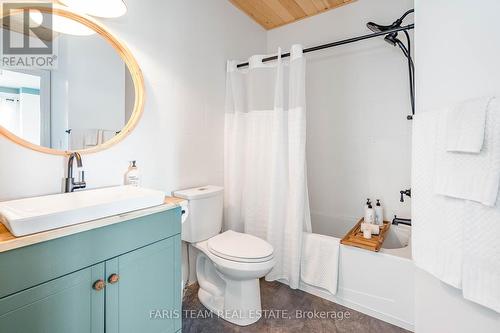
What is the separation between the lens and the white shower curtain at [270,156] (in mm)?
1914

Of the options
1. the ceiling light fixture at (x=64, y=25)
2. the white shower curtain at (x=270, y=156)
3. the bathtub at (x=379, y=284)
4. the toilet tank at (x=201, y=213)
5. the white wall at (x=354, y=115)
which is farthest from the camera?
the white wall at (x=354, y=115)

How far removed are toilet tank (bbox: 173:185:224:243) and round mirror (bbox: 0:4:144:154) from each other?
1.97 ft

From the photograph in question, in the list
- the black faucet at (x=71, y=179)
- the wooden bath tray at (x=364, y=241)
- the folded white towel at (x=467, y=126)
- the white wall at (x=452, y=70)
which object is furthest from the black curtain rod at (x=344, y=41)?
the black faucet at (x=71, y=179)

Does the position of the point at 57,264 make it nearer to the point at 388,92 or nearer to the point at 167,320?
the point at 167,320

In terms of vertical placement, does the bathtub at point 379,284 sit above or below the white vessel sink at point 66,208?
below

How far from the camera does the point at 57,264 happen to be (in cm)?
84

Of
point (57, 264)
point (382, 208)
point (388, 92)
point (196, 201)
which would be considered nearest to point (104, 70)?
point (196, 201)

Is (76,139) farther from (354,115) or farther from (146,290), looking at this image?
(354,115)

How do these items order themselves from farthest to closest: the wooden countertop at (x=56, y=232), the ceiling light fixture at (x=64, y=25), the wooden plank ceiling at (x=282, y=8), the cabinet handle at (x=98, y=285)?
the wooden plank ceiling at (x=282, y=8) < the ceiling light fixture at (x=64, y=25) < the cabinet handle at (x=98, y=285) < the wooden countertop at (x=56, y=232)

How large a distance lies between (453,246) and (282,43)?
2.44 m

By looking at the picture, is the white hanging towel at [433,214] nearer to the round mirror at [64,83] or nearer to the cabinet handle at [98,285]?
the cabinet handle at [98,285]

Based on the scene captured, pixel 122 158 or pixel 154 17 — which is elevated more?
pixel 154 17

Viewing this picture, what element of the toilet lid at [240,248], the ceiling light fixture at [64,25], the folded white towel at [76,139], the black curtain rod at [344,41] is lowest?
the toilet lid at [240,248]

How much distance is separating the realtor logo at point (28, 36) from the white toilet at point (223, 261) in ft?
3.45
